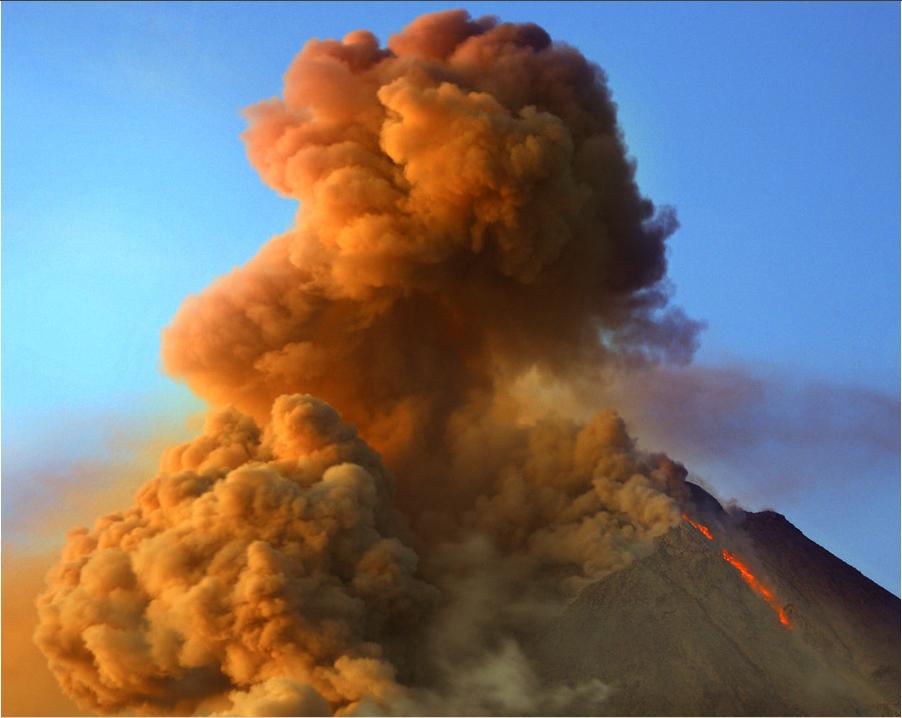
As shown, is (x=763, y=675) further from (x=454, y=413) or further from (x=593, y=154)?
(x=593, y=154)

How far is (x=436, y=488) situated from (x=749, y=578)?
12.2 m

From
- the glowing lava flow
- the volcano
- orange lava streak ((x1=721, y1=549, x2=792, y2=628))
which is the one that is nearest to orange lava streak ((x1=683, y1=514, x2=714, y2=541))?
the glowing lava flow

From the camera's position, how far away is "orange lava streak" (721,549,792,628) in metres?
47.8

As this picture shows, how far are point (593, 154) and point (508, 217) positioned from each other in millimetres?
5865

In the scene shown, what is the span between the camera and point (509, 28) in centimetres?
5578

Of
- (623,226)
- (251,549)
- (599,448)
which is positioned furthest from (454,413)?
(251,549)

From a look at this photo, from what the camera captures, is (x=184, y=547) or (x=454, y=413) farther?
(x=454, y=413)

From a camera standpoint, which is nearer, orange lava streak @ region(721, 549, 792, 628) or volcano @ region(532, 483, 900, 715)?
volcano @ region(532, 483, 900, 715)

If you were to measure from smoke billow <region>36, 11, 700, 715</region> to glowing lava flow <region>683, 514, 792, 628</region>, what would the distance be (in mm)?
1659

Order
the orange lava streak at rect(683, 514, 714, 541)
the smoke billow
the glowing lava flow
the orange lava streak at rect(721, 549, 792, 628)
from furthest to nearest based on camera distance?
1. the orange lava streak at rect(683, 514, 714, 541)
2. the glowing lava flow
3. the orange lava streak at rect(721, 549, 792, 628)
4. the smoke billow

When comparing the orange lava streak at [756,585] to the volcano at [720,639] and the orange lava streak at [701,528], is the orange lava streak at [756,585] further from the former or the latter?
the orange lava streak at [701,528]

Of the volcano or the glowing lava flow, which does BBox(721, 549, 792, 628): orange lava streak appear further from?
the volcano

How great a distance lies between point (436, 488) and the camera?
52.6 m

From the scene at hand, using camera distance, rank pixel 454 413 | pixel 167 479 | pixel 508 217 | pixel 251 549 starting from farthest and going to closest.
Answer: pixel 454 413
pixel 508 217
pixel 167 479
pixel 251 549
